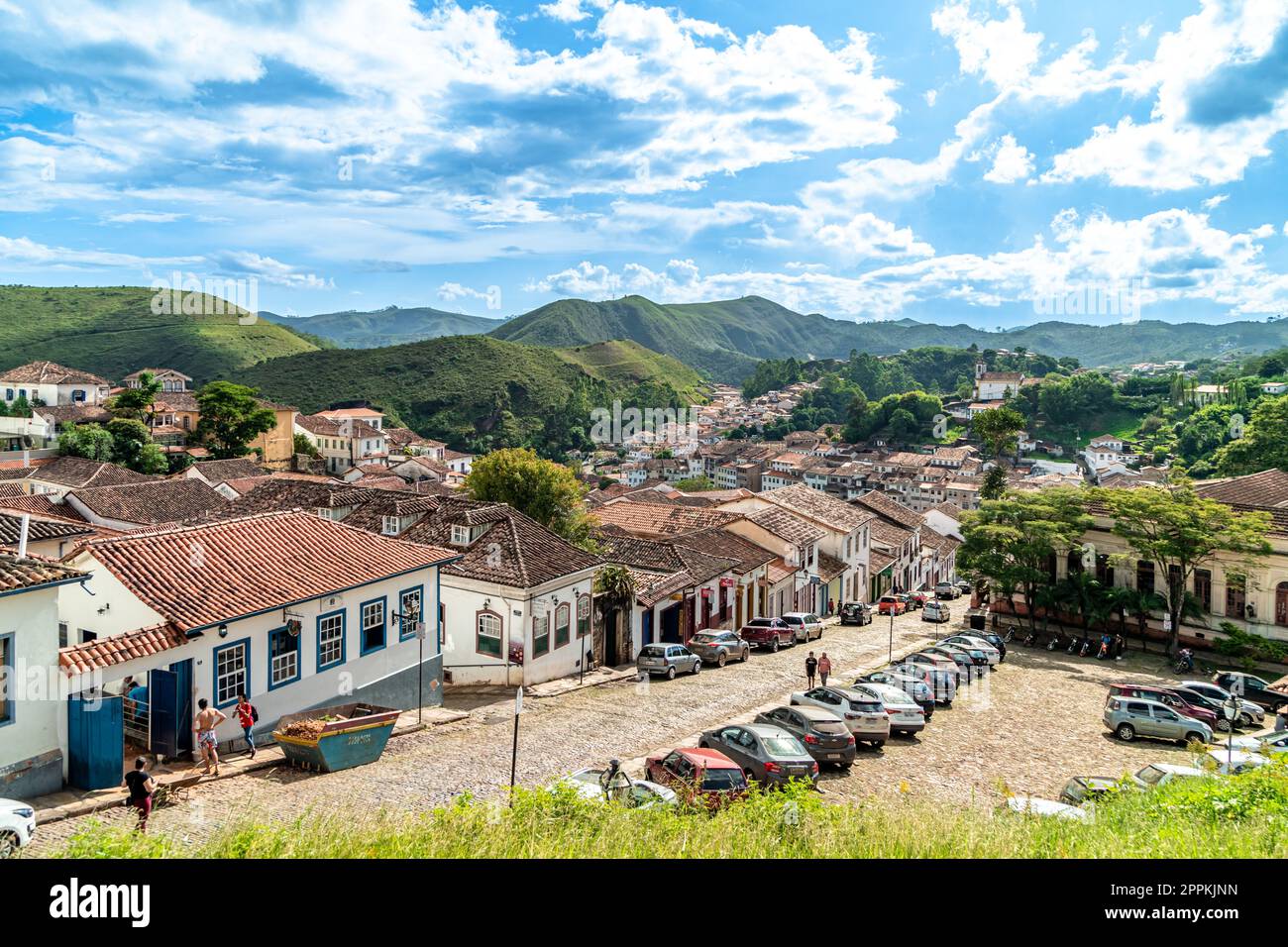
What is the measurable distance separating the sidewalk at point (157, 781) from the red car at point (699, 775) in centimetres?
695

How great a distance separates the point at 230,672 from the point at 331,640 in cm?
272

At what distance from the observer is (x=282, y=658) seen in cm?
1753

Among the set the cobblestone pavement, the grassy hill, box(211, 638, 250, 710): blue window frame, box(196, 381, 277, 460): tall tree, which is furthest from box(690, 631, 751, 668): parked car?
the grassy hill

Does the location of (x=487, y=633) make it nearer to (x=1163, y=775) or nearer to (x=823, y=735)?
(x=823, y=735)

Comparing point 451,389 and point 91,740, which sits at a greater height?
point 451,389

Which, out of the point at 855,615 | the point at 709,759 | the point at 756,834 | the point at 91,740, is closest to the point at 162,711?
the point at 91,740

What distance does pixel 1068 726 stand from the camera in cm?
2316

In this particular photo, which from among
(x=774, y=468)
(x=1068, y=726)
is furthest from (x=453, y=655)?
(x=774, y=468)

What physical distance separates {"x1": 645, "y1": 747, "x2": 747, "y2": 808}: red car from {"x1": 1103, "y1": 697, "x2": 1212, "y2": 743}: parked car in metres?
13.2

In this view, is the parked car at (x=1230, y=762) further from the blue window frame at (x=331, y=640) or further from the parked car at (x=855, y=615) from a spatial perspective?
the parked car at (x=855, y=615)

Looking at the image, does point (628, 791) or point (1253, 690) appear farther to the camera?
point (1253, 690)
